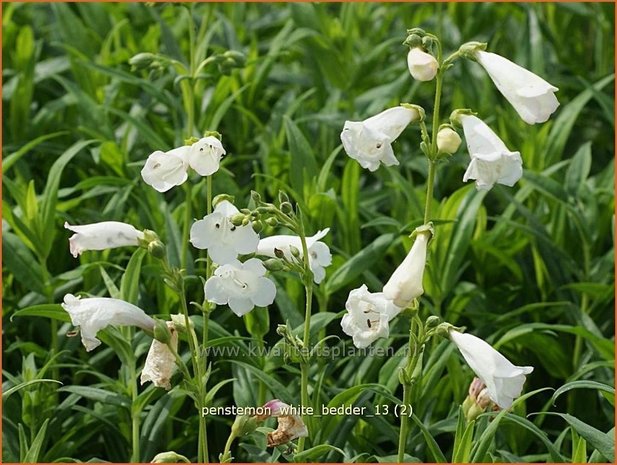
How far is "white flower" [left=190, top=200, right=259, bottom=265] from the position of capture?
7.53ft

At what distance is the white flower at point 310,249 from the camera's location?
97.5 inches

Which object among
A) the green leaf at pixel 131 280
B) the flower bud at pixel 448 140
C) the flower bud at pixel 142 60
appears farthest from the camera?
the flower bud at pixel 142 60

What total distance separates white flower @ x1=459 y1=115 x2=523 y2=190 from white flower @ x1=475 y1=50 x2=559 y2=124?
98 mm

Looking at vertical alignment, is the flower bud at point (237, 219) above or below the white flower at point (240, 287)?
above

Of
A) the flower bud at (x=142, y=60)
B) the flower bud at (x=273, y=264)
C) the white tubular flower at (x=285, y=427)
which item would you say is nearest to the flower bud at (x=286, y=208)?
the flower bud at (x=273, y=264)

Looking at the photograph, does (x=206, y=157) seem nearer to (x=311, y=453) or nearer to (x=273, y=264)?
(x=273, y=264)

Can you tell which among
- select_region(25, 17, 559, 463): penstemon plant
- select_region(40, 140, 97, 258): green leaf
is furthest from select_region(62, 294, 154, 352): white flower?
select_region(40, 140, 97, 258): green leaf

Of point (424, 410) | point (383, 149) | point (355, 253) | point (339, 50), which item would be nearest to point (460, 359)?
point (424, 410)

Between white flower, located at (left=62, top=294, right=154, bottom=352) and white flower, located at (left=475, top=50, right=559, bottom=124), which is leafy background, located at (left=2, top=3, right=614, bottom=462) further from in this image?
white flower, located at (left=475, top=50, right=559, bottom=124)

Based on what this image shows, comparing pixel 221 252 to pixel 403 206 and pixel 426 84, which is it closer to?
pixel 403 206

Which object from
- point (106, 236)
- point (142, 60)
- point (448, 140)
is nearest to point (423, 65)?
point (448, 140)

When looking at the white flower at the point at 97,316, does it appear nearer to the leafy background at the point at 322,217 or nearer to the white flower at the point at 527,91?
the leafy background at the point at 322,217

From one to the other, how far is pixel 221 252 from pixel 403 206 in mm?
1666

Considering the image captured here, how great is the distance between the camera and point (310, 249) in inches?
98.5
